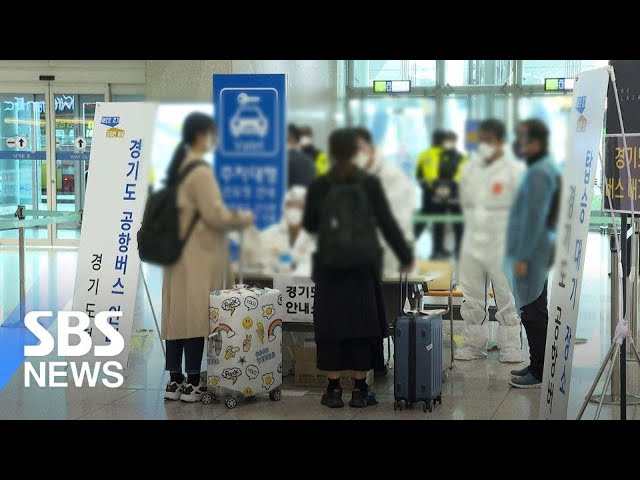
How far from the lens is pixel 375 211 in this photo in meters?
4.17

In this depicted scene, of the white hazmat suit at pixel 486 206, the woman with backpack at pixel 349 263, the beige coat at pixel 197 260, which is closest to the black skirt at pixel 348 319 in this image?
the woman with backpack at pixel 349 263

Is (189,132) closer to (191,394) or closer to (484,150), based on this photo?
(484,150)

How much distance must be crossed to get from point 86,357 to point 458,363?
239 cm

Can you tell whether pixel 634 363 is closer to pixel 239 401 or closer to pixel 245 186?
pixel 239 401

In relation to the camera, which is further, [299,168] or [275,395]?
[275,395]

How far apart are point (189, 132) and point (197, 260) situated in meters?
0.67

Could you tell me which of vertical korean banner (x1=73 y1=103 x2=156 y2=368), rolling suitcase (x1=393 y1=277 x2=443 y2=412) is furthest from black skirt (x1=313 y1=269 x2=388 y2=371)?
vertical korean banner (x1=73 y1=103 x2=156 y2=368)

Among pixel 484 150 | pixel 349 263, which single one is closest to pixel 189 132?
pixel 349 263

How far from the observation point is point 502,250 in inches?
159

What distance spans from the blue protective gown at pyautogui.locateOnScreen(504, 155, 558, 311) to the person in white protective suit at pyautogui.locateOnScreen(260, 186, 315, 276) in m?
0.85

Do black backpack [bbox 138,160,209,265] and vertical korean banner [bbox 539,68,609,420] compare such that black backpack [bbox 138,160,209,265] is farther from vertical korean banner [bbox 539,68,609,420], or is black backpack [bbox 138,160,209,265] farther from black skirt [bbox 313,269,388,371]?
vertical korean banner [bbox 539,68,609,420]

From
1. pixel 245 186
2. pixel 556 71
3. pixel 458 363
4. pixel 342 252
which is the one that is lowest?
pixel 458 363

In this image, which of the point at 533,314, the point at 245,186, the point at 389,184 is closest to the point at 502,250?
the point at 389,184

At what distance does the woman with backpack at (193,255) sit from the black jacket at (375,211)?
27 cm
